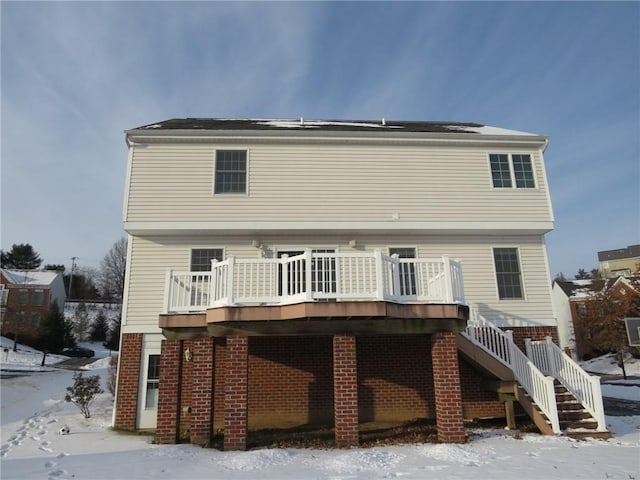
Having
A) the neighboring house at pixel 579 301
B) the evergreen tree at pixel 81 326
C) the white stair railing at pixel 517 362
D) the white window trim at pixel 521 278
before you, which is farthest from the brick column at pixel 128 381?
the evergreen tree at pixel 81 326

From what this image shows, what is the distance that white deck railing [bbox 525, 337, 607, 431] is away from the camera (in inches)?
357

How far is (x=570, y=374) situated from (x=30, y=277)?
173 feet

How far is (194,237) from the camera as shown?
11773 millimetres

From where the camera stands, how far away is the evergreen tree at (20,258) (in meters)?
57.2

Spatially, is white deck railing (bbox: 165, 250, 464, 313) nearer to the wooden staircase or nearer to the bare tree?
the wooden staircase

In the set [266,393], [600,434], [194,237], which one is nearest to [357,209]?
[194,237]

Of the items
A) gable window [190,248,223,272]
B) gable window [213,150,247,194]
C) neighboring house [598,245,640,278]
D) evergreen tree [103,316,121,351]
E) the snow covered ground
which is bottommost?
the snow covered ground

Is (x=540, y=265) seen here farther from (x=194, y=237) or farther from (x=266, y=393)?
(x=194, y=237)

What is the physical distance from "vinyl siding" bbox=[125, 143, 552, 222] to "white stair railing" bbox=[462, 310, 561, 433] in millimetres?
3169

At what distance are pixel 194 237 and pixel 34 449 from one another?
19.1 ft

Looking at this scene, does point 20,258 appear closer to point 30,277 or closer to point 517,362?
point 30,277

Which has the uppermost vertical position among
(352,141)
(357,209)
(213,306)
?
(352,141)

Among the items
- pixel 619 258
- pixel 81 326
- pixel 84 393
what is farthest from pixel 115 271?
pixel 619 258

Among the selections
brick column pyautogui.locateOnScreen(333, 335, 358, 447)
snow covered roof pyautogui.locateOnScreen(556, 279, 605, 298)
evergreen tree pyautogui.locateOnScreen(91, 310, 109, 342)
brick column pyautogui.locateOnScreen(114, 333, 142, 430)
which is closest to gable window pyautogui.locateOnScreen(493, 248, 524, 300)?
brick column pyautogui.locateOnScreen(333, 335, 358, 447)
